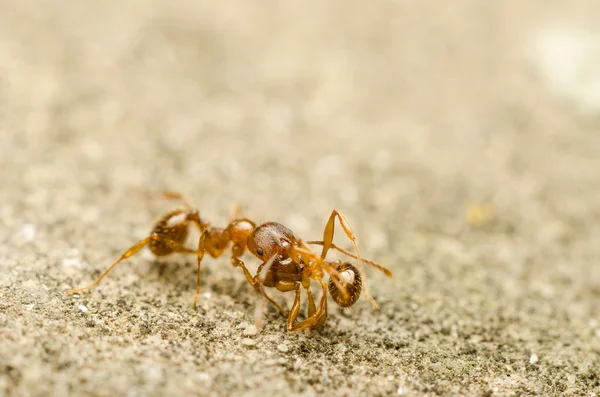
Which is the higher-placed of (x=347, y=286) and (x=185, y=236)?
(x=347, y=286)

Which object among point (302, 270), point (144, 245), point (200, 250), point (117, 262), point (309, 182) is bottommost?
point (117, 262)

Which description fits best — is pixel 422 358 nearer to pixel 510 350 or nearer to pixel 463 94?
pixel 510 350

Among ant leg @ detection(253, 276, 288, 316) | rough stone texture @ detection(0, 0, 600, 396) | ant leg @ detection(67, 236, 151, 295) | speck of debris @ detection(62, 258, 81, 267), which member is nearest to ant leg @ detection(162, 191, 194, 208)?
rough stone texture @ detection(0, 0, 600, 396)

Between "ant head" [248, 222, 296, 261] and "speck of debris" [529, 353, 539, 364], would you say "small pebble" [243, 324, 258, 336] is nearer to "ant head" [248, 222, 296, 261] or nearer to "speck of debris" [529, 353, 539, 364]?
"ant head" [248, 222, 296, 261]

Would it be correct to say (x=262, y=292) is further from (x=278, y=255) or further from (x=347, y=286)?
(x=347, y=286)

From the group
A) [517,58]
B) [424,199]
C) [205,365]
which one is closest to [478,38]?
[517,58]

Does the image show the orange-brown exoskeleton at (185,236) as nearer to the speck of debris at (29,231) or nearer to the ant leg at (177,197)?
the ant leg at (177,197)

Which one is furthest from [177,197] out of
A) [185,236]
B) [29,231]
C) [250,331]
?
[250,331]

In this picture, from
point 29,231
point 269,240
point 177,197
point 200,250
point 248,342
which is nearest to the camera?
point 248,342
